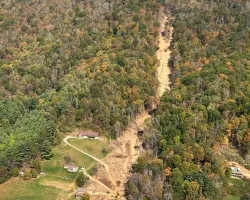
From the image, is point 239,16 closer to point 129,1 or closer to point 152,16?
point 152,16

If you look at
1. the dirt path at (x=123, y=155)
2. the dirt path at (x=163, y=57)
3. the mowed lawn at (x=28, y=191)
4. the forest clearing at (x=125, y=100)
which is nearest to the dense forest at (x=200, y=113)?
the forest clearing at (x=125, y=100)

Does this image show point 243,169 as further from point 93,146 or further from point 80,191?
point 80,191

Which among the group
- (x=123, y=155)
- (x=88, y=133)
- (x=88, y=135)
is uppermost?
(x=88, y=133)

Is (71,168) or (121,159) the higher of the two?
(121,159)

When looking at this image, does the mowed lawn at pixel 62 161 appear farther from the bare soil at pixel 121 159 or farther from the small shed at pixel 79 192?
the small shed at pixel 79 192

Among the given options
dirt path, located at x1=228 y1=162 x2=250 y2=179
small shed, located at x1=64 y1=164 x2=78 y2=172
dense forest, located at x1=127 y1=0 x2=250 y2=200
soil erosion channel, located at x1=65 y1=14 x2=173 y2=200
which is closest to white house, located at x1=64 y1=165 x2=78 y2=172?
small shed, located at x1=64 y1=164 x2=78 y2=172

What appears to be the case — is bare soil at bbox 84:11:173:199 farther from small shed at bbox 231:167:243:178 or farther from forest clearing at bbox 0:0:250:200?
small shed at bbox 231:167:243:178

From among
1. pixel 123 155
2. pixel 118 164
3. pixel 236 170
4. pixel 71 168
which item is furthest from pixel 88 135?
pixel 236 170
